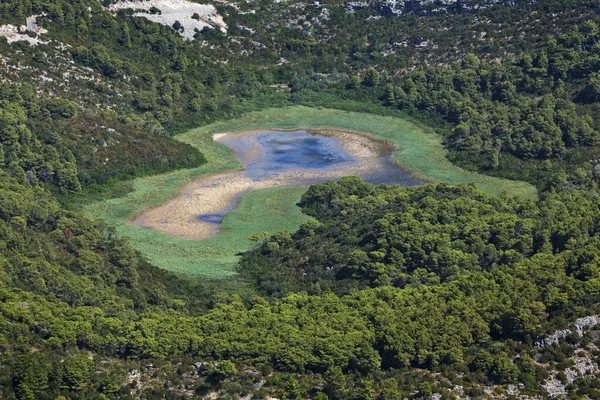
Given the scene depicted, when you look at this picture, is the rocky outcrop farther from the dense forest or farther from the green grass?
the green grass

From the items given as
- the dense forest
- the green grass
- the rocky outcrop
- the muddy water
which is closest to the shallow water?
the muddy water

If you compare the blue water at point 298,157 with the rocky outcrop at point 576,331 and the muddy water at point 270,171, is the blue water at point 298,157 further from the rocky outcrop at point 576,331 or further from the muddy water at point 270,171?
the rocky outcrop at point 576,331

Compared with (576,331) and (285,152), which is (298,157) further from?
(576,331)

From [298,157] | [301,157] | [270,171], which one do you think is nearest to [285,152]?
[298,157]

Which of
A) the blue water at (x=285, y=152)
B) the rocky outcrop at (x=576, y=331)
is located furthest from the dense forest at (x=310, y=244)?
the blue water at (x=285, y=152)

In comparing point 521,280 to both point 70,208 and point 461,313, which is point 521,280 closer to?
point 461,313
